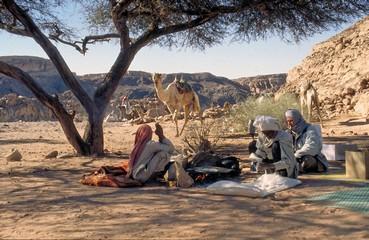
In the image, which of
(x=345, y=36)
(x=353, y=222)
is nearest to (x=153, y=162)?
(x=353, y=222)

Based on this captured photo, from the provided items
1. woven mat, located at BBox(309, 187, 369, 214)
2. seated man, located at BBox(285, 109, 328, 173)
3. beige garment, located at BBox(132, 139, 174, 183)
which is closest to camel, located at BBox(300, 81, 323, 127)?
seated man, located at BBox(285, 109, 328, 173)

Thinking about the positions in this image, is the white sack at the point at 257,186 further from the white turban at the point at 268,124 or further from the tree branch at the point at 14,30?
the tree branch at the point at 14,30

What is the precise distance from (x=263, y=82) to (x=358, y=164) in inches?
2320

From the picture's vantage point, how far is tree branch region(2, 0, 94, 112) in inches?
385

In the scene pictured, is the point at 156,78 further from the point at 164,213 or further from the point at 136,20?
the point at 164,213

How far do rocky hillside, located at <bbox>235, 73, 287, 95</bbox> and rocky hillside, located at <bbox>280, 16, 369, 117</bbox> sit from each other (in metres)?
32.0

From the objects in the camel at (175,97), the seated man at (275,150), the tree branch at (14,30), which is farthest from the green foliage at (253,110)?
the seated man at (275,150)

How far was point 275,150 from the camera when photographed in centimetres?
663

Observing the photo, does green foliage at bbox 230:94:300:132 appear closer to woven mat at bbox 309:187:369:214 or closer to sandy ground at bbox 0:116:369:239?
sandy ground at bbox 0:116:369:239

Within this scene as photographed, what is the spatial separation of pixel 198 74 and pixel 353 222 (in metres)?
69.8

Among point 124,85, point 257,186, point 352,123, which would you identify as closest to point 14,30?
point 257,186

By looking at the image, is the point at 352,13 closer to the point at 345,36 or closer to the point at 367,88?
the point at 367,88

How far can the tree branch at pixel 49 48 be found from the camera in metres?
9.78

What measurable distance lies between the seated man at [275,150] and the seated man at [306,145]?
2.25 feet
